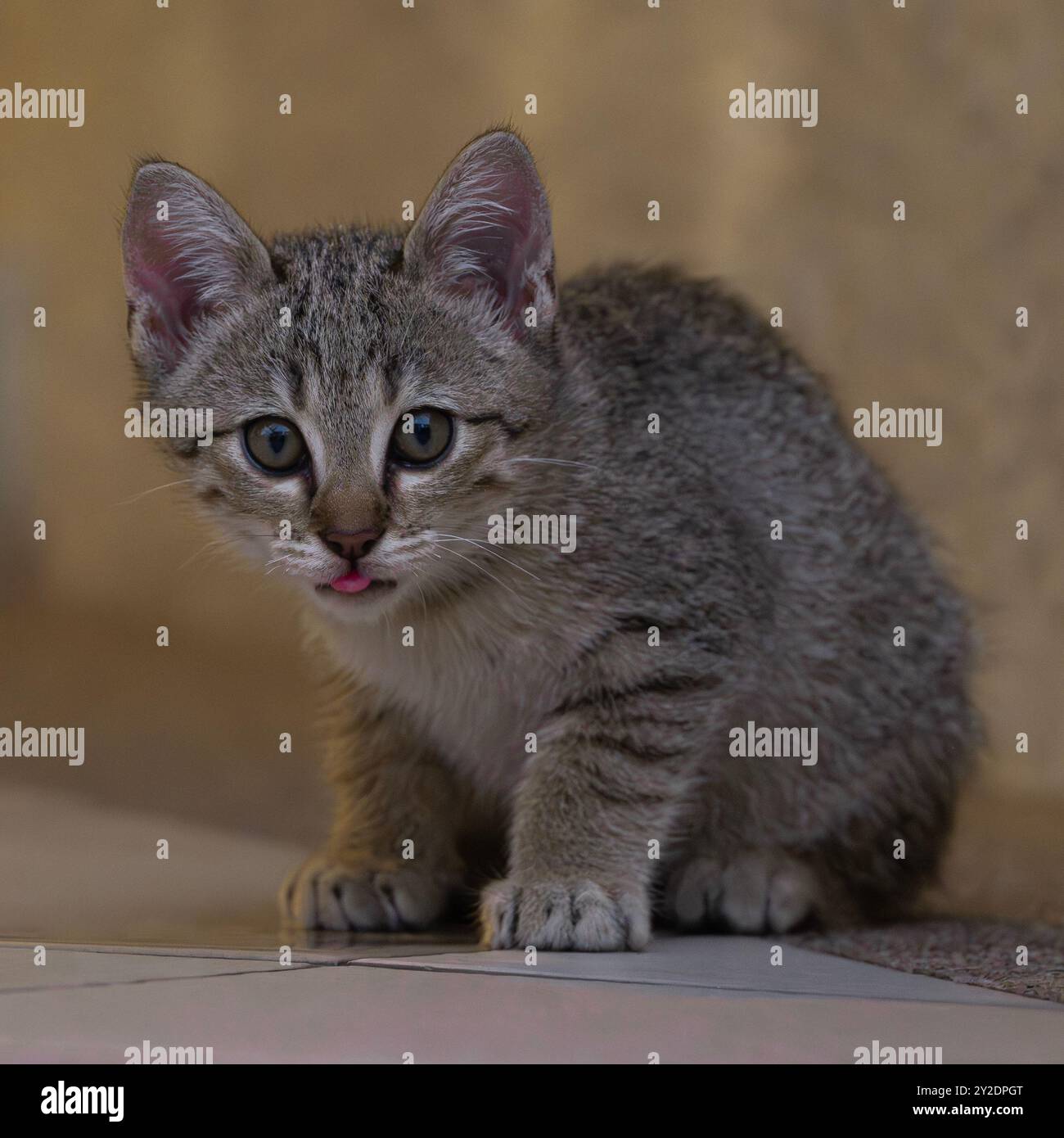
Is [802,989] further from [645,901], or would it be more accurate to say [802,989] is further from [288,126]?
[288,126]

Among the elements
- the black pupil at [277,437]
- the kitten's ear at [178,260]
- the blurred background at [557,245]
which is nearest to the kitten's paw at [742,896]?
the blurred background at [557,245]

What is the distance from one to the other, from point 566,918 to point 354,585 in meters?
0.50

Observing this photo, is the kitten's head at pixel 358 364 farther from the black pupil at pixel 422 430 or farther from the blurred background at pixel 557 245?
the blurred background at pixel 557 245

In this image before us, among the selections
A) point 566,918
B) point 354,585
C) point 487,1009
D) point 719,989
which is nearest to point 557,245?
point 354,585

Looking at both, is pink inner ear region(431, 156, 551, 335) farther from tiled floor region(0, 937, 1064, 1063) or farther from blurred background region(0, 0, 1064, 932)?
blurred background region(0, 0, 1064, 932)

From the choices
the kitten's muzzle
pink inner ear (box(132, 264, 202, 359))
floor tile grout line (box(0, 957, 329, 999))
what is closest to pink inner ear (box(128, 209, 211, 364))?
pink inner ear (box(132, 264, 202, 359))

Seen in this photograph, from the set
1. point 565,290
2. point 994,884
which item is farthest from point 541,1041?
point 994,884

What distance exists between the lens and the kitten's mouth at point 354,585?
1951 millimetres

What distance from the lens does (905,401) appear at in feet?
14.4

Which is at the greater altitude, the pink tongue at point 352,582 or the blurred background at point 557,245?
the blurred background at point 557,245

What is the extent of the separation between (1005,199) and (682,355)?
2.11m

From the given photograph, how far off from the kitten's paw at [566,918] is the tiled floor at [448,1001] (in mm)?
36

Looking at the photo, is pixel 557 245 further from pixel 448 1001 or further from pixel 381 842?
pixel 448 1001

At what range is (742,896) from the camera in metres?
2.29
